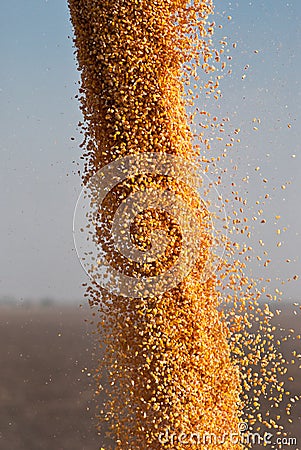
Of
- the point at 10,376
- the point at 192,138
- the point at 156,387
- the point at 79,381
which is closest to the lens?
the point at 156,387

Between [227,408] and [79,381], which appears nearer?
[227,408]

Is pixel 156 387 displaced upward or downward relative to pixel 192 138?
downward

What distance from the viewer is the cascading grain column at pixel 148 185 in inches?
50.5

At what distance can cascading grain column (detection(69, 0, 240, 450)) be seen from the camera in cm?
128

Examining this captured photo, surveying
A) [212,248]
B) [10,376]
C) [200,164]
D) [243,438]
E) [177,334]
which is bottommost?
[243,438]

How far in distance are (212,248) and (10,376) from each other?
1524 mm

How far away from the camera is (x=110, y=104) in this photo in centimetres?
130

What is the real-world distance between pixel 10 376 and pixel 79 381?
462mm

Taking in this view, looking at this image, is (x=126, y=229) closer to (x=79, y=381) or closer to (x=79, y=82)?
(x=79, y=82)

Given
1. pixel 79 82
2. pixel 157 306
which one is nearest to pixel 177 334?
pixel 157 306

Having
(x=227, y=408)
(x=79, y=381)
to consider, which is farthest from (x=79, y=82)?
(x=79, y=381)

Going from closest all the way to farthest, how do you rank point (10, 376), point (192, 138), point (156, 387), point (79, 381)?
point (156, 387) < point (192, 138) < point (79, 381) < point (10, 376)

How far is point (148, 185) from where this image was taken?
1.31 m

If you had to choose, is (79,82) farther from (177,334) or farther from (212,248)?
(177,334)
